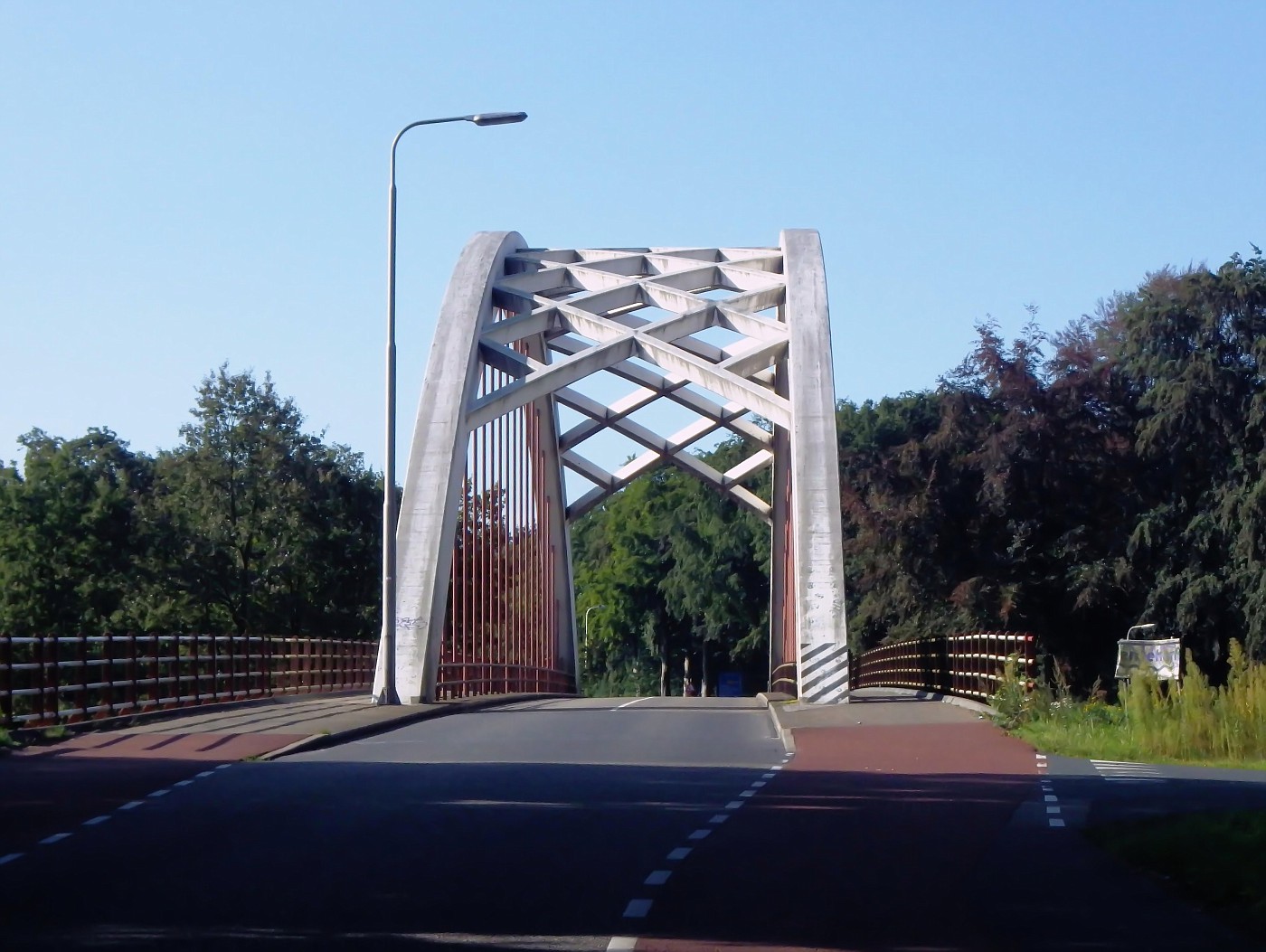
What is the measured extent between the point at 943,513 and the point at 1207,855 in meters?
35.7

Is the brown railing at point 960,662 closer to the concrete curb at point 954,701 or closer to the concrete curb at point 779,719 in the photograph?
the concrete curb at point 954,701

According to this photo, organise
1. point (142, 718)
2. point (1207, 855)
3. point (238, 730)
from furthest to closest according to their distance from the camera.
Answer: point (142, 718) → point (238, 730) → point (1207, 855)

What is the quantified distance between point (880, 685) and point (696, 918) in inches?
1381

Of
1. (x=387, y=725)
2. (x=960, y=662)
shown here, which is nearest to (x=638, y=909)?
(x=387, y=725)

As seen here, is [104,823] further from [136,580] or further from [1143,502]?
[136,580]

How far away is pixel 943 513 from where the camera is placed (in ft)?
147

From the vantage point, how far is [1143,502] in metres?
43.7

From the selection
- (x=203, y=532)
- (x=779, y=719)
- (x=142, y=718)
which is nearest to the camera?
(x=142, y=718)

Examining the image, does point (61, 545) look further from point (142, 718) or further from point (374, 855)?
point (374, 855)

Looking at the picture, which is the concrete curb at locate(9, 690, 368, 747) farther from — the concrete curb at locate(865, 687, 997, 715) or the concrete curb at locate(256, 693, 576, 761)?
the concrete curb at locate(865, 687, 997, 715)

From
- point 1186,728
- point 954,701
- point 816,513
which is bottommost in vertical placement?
point 954,701

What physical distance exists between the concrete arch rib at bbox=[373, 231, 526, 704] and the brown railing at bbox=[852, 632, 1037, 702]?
9.06m

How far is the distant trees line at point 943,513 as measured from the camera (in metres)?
41.6

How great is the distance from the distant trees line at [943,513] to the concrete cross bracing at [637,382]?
5.42 metres
